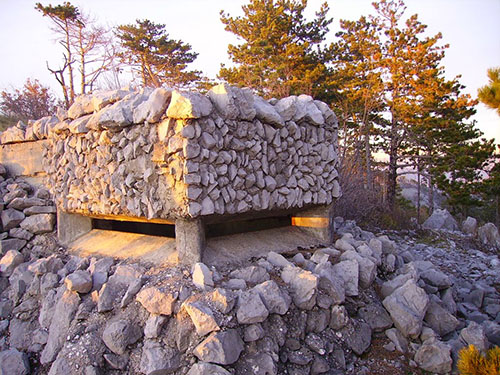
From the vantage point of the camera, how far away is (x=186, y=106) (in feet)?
11.6

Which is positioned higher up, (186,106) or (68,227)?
(186,106)

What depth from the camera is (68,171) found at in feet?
16.8

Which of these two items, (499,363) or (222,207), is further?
(222,207)

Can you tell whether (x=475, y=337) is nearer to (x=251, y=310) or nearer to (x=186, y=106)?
(x=251, y=310)

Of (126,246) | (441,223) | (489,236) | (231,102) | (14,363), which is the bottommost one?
(441,223)

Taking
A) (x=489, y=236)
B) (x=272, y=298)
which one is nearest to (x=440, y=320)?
(x=272, y=298)

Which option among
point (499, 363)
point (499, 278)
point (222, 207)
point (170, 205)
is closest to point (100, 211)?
point (170, 205)

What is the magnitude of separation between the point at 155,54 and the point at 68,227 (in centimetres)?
1236

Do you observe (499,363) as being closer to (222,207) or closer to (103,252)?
(222,207)

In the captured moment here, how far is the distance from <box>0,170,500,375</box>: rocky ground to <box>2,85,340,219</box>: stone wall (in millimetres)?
778

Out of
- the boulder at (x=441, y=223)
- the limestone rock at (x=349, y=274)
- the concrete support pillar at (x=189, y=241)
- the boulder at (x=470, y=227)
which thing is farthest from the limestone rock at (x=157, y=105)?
the boulder at (x=441, y=223)

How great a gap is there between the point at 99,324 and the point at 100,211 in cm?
167

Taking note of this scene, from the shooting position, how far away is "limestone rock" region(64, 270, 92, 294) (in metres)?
3.77

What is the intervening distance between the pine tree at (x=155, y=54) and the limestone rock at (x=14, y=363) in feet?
43.6
